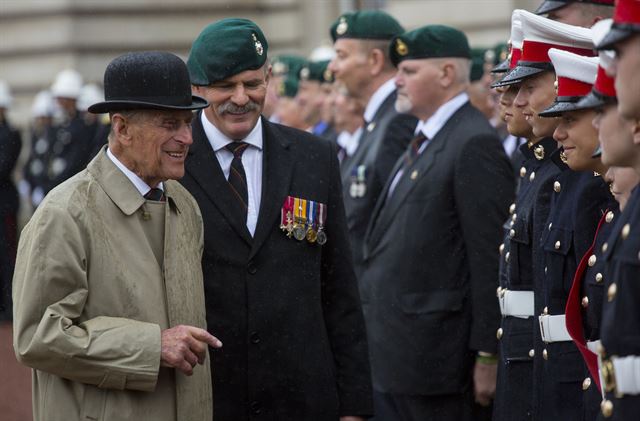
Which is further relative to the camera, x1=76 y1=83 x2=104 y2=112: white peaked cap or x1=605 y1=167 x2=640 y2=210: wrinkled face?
x1=76 y1=83 x2=104 y2=112: white peaked cap

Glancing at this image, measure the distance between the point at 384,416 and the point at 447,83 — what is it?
1.80m

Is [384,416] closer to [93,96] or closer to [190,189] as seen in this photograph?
[190,189]

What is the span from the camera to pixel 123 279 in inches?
172

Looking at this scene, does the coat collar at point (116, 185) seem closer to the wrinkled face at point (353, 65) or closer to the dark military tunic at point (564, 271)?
the dark military tunic at point (564, 271)

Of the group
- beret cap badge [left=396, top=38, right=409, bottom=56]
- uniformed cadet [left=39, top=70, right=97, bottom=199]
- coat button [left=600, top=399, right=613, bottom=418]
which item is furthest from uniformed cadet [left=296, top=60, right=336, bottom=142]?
coat button [left=600, top=399, right=613, bottom=418]

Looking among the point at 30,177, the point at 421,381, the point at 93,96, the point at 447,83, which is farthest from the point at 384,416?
the point at 30,177

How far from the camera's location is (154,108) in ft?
14.9

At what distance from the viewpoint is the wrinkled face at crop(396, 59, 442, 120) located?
7152 millimetres

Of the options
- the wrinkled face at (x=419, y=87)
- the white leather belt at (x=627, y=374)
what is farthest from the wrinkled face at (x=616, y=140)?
the wrinkled face at (x=419, y=87)

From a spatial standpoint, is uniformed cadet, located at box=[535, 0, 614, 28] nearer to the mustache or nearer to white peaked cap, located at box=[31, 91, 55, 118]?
the mustache

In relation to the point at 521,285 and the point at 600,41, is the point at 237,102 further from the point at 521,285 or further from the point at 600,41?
the point at 600,41

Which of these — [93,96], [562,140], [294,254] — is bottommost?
[93,96]

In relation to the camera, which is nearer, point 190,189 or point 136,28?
point 190,189

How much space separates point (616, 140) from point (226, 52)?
6.21 feet
